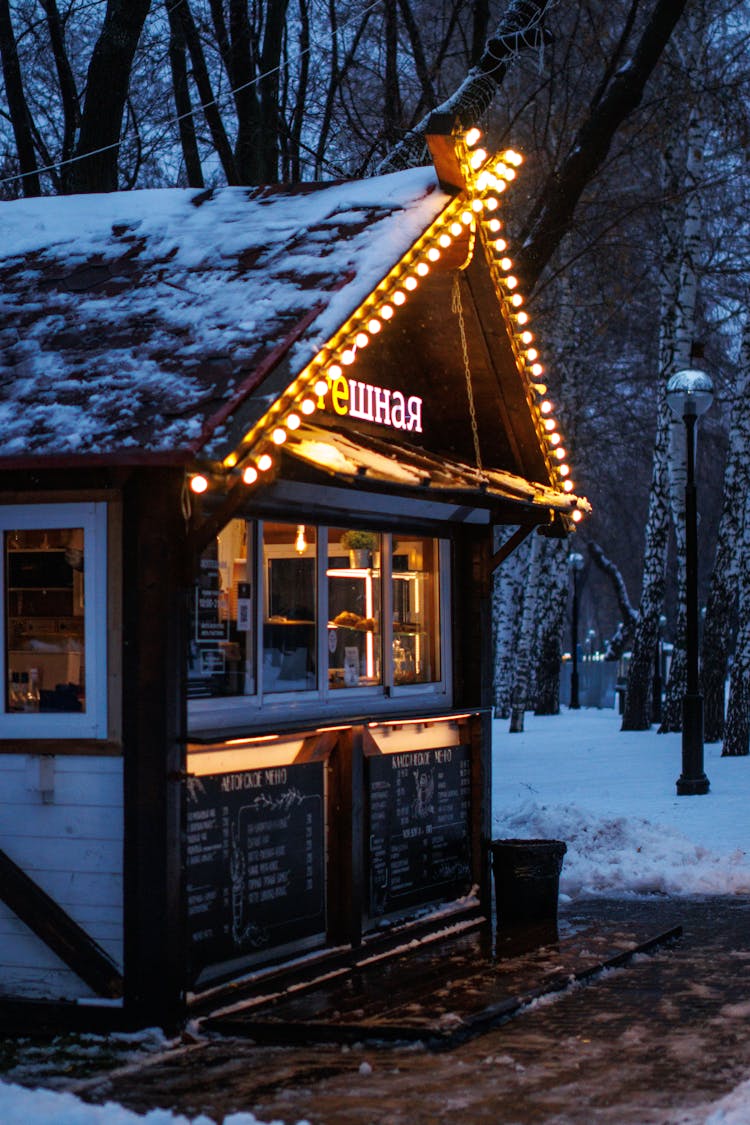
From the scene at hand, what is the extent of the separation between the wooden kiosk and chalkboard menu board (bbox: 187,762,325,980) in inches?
0.7

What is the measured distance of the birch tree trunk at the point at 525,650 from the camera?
30.9 m

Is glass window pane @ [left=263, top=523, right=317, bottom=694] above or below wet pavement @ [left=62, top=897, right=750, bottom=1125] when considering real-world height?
above

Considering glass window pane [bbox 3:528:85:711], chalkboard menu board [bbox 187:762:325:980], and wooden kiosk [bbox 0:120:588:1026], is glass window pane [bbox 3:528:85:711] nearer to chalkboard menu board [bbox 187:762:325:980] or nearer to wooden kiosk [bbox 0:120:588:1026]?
wooden kiosk [bbox 0:120:588:1026]

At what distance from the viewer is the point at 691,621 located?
19.3 meters

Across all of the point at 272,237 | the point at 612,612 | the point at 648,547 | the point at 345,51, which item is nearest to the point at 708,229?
the point at 648,547


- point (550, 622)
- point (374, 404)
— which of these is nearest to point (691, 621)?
point (374, 404)

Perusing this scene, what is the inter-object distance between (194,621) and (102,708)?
673 mm

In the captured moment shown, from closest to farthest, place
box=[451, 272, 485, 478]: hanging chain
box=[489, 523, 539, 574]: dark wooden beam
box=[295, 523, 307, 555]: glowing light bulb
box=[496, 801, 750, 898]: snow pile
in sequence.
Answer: box=[295, 523, 307, 555]: glowing light bulb → box=[451, 272, 485, 478]: hanging chain → box=[489, 523, 539, 574]: dark wooden beam → box=[496, 801, 750, 898]: snow pile

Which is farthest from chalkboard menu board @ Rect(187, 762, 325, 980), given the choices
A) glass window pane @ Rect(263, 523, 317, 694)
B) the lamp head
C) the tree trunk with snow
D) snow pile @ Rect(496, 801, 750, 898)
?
the tree trunk with snow

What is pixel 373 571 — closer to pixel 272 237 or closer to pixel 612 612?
pixel 272 237

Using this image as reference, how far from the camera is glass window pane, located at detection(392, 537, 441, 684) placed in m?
11.3

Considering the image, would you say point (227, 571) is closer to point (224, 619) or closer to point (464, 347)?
point (224, 619)

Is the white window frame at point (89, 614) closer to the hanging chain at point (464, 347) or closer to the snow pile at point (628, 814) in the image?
the hanging chain at point (464, 347)

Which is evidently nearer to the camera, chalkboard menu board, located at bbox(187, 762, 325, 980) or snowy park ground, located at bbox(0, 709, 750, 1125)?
snowy park ground, located at bbox(0, 709, 750, 1125)
